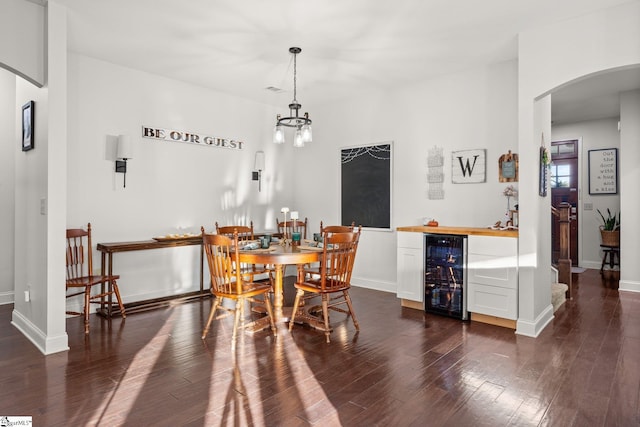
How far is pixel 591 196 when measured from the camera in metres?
7.55

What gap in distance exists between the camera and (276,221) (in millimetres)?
6551

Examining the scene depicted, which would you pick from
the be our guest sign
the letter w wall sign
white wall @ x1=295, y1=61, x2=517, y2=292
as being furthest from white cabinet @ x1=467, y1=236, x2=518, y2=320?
the be our guest sign

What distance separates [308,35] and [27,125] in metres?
2.73

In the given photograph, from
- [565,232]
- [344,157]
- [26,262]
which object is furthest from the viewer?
[344,157]

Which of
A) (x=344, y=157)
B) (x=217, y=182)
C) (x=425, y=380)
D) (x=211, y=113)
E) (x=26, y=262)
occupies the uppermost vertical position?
(x=211, y=113)

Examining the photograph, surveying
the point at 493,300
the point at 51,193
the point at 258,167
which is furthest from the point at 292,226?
the point at 51,193

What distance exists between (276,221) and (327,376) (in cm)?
398

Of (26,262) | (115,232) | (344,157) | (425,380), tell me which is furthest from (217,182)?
(425,380)

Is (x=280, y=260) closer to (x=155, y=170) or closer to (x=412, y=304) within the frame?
(x=412, y=304)

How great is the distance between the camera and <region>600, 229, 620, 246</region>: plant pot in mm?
6746

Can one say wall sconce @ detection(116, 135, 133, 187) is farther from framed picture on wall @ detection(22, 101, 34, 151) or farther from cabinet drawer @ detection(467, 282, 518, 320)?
cabinet drawer @ detection(467, 282, 518, 320)

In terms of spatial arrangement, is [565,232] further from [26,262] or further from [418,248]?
[26,262]

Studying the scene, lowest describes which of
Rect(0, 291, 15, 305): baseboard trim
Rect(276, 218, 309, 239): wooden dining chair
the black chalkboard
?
Rect(0, 291, 15, 305): baseboard trim

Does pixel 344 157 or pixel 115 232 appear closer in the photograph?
pixel 115 232
